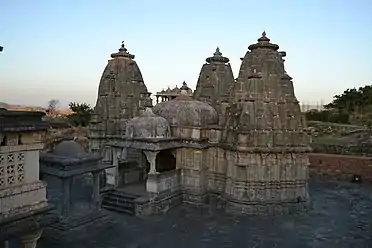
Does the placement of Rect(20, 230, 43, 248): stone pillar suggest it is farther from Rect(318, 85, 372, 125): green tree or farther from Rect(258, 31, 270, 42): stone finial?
Rect(318, 85, 372, 125): green tree

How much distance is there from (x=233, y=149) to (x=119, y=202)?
4.70 meters

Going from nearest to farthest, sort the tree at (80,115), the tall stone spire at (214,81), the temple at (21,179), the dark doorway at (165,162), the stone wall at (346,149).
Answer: the temple at (21,179) → the dark doorway at (165,162) → the tall stone spire at (214,81) → the stone wall at (346,149) → the tree at (80,115)

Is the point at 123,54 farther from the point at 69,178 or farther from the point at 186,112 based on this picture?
the point at 69,178

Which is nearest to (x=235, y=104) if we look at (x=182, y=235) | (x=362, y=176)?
(x=182, y=235)

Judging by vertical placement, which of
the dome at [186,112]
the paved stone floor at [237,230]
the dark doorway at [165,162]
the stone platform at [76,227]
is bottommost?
the paved stone floor at [237,230]

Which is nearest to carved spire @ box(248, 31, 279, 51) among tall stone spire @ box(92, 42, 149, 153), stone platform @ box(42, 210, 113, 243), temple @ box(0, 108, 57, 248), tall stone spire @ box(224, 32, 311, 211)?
tall stone spire @ box(224, 32, 311, 211)

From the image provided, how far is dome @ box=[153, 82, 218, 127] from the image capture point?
16.8 metres

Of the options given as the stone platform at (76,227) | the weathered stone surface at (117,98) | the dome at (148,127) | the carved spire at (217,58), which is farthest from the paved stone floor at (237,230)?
the carved spire at (217,58)

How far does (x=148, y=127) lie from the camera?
1545 centimetres

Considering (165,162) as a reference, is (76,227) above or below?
below

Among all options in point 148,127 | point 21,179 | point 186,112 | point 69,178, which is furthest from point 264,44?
point 21,179

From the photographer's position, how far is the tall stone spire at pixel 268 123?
15148 millimetres

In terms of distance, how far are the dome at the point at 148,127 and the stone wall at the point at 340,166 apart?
12531mm

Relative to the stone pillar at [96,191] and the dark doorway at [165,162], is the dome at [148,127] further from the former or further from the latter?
the dark doorway at [165,162]
